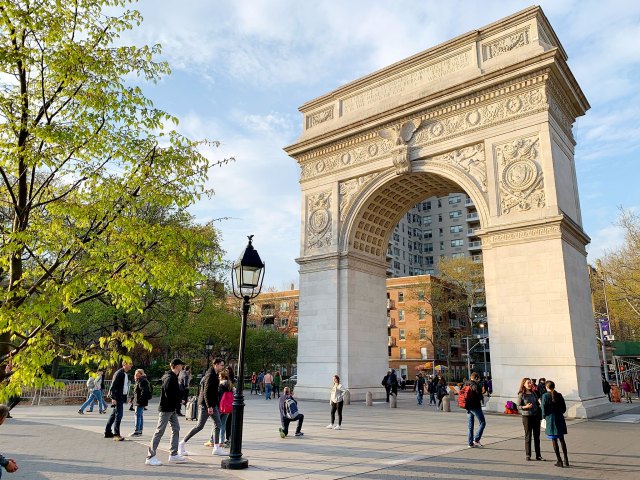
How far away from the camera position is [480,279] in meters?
50.0

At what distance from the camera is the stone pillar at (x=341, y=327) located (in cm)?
2486

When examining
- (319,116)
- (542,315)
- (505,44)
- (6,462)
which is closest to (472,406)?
(6,462)

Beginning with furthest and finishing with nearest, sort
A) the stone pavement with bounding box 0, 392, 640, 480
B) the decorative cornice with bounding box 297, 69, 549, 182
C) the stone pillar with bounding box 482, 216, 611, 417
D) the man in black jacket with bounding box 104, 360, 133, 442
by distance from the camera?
the decorative cornice with bounding box 297, 69, 549, 182, the stone pillar with bounding box 482, 216, 611, 417, the man in black jacket with bounding box 104, 360, 133, 442, the stone pavement with bounding box 0, 392, 640, 480

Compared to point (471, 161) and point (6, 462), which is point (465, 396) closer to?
point (6, 462)

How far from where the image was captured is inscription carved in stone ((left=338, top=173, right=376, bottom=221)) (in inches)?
1035

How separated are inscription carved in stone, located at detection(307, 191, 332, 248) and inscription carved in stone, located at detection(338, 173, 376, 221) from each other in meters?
0.88

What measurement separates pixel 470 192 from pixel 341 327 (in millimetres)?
9437

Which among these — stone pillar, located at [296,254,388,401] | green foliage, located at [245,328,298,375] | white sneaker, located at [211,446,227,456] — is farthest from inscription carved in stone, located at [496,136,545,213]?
green foliage, located at [245,328,298,375]

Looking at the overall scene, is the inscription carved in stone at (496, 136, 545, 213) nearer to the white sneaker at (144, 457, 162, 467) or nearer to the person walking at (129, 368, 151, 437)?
the person walking at (129, 368, 151, 437)

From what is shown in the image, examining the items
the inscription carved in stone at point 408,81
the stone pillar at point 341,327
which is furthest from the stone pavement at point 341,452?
the inscription carved in stone at point 408,81

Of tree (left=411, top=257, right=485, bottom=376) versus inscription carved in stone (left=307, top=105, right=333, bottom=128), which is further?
tree (left=411, top=257, right=485, bottom=376)

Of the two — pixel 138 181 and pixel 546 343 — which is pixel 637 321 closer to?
pixel 546 343

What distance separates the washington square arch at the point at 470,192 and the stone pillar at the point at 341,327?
79 millimetres

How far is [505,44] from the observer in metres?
22.9
